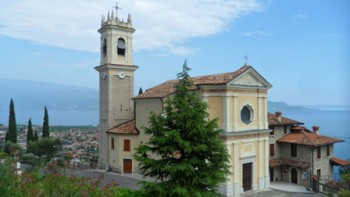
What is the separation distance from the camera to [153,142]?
1177 centimetres

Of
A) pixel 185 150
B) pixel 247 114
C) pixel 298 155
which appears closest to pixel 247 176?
pixel 247 114

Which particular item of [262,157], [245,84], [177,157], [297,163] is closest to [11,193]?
[177,157]

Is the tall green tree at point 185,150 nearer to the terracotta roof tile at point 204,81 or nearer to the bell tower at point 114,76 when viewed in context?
the terracotta roof tile at point 204,81

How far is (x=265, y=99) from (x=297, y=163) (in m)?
5.87

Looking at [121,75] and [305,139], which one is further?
[121,75]

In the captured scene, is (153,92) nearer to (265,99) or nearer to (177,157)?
(265,99)

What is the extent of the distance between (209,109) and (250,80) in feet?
12.1

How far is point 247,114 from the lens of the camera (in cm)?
2056

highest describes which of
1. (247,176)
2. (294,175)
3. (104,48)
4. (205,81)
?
(104,48)

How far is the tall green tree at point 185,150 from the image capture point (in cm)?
1139

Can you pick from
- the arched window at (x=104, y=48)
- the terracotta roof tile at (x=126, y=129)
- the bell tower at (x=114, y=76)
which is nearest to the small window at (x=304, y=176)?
the terracotta roof tile at (x=126, y=129)

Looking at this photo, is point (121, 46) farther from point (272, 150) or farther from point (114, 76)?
point (272, 150)

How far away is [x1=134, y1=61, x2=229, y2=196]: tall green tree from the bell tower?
44.1ft

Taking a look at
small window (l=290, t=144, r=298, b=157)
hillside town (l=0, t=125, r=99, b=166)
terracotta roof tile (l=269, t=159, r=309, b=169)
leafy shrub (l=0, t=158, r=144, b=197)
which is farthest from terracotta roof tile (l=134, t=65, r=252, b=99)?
leafy shrub (l=0, t=158, r=144, b=197)
